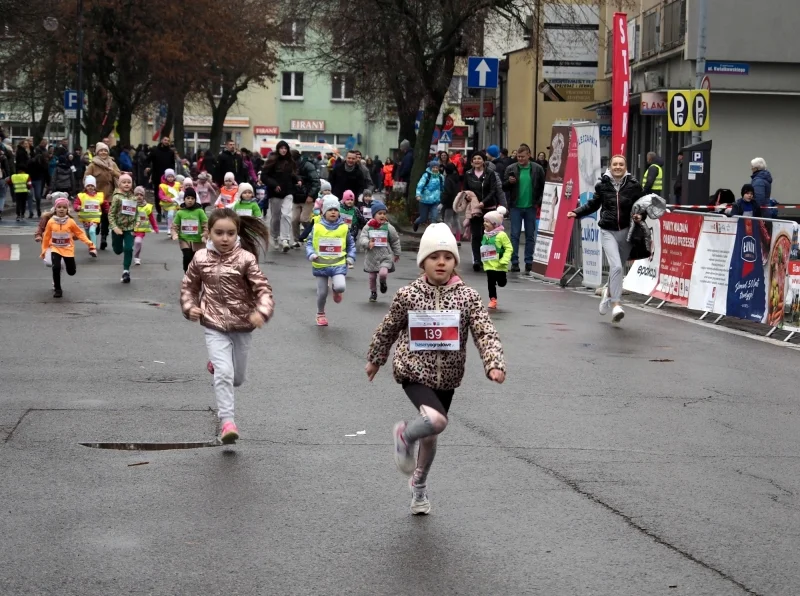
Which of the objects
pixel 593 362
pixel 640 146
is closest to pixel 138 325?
pixel 593 362

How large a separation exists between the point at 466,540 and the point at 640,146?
127 ft

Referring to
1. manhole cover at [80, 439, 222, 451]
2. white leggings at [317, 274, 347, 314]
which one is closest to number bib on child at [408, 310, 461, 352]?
manhole cover at [80, 439, 222, 451]

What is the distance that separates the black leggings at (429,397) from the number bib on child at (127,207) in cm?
1438

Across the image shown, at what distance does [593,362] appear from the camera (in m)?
13.0

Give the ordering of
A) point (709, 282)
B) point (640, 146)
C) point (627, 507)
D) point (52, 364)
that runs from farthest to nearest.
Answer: point (640, 146) < point (709, 282) < point (52, 364) < point (627, 507)

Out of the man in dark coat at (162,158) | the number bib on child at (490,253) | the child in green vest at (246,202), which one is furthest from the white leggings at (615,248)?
the man in dark coat at (162,158)

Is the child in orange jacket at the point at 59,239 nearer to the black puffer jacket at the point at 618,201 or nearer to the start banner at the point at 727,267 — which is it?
the black puffer jacket at the point at 618,201

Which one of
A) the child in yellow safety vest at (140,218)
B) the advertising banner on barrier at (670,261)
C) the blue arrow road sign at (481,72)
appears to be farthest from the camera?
the blue arrow road sign at (481,72)

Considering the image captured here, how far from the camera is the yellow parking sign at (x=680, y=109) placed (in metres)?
24.4

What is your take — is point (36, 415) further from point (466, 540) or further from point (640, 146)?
point (640, 146)

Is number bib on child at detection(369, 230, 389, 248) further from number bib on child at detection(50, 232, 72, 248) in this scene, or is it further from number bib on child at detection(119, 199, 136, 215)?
number bib on child at detection(119, 199, 136, 215)

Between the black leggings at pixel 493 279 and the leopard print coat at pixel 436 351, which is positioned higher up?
the leopard print coat at pixel 436 351

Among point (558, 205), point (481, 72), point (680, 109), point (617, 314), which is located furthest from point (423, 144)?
point (617, 314)

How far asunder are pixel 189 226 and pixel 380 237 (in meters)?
2.86
